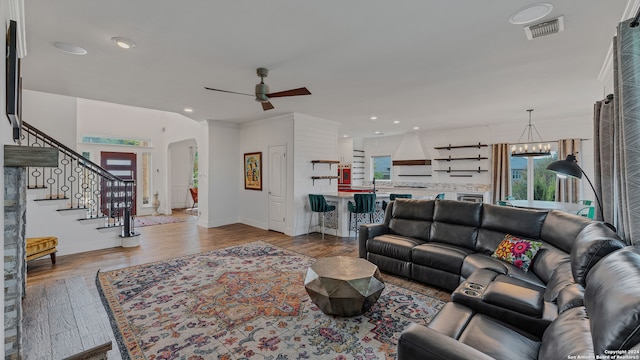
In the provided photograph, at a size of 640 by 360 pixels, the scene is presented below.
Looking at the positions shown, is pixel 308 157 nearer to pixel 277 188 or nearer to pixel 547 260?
pixel 277 188

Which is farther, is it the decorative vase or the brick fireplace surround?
the decorative vase

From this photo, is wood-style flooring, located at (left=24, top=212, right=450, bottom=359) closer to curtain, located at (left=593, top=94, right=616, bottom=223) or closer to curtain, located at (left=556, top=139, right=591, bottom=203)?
curtain, located at (left=593, top=94, right=616, bottom=223)

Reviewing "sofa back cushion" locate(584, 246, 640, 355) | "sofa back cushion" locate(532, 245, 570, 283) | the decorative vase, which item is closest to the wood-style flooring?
"sofa back cushion" locate(532, 245, 570, 283)

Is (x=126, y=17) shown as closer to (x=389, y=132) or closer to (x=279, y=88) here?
(x=279, y=88)

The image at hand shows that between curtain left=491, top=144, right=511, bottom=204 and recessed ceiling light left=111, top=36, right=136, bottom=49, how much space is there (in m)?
7.94

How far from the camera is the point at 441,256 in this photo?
3.29 m

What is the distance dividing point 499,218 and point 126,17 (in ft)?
14.0

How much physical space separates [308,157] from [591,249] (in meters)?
5.13

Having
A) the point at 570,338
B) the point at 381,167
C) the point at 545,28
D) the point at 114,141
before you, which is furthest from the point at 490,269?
the point at 114,141

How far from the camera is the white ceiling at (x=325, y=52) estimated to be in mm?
2303

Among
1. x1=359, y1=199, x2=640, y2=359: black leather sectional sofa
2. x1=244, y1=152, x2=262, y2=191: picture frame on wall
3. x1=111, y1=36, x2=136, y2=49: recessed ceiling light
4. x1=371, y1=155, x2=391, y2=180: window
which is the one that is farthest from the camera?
x1=371, y1=155, x2=391, y2=180: window

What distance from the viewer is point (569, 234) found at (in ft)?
8.30

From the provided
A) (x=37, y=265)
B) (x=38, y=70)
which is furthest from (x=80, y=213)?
(x=38, y=70)

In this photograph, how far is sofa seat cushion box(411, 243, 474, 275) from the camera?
125 inches
